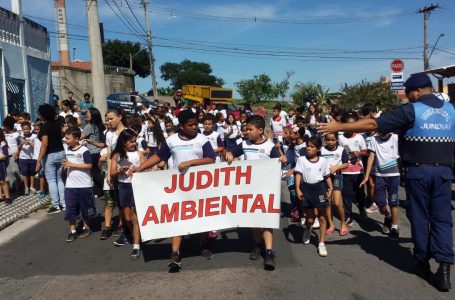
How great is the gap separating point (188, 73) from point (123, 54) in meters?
39.2

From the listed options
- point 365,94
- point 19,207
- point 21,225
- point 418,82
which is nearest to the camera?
point 418,82

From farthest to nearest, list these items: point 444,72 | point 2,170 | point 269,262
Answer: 1. point 444,72
2. point 2,170
3. point 269,262

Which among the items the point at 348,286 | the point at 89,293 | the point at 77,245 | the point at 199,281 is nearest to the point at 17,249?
the point at 77,245

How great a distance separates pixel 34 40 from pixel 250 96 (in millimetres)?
50381

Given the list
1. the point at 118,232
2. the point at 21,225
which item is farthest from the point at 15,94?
the point at 118,232

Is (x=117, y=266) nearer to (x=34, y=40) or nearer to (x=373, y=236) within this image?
(x=373, y=236)

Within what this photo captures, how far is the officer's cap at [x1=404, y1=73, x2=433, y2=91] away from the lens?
14.2 feet

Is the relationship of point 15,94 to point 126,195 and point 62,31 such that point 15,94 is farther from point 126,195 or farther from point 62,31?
point 62,31

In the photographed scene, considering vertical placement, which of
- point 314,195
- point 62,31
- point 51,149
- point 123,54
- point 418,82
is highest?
point 123,54

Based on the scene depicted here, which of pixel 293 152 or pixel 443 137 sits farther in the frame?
pixel 293 152

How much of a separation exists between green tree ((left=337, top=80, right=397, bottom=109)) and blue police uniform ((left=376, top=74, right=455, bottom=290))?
26985mm

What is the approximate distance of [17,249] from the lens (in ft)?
18.9

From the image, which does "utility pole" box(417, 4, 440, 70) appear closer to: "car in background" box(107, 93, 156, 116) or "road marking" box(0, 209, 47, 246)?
"car in background" box(107, 93, 156, 116)

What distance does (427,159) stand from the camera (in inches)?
166
